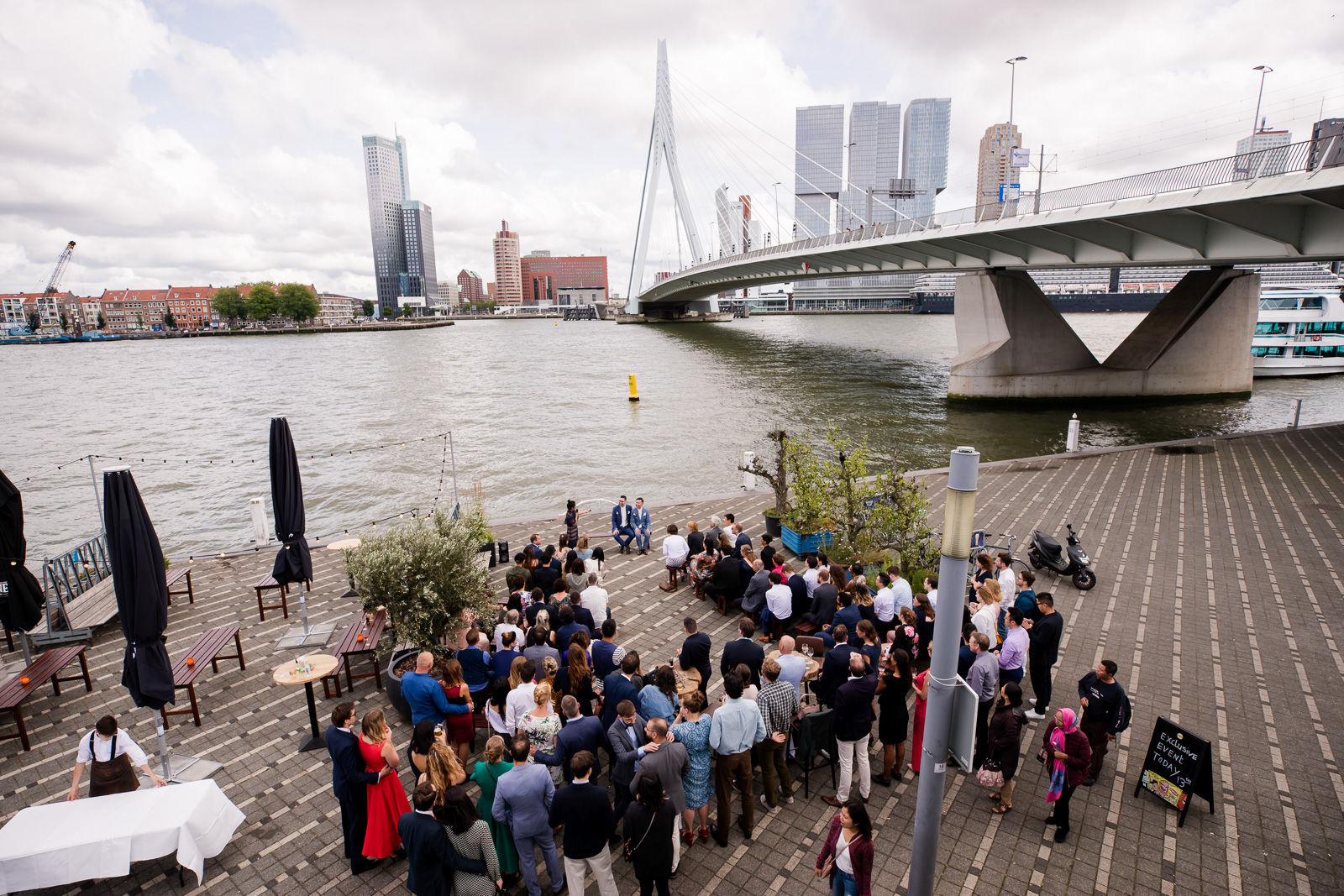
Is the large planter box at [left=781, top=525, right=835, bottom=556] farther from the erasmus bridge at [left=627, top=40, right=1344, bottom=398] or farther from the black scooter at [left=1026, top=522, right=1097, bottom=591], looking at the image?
the erasmus bridge at [left=627, top=40, right=1344, bottom=398]

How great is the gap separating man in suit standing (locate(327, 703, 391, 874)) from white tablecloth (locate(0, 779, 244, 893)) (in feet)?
3.32

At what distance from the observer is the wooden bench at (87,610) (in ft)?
28.0

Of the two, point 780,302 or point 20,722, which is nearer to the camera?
point 20,722

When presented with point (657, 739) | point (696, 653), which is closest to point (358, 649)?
point (696, 653)

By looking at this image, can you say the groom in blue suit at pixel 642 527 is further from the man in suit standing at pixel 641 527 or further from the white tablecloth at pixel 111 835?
the white tablecloth at pixel 111 835

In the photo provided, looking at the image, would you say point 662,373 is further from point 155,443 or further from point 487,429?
point 155,443

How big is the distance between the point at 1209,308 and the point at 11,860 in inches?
1567

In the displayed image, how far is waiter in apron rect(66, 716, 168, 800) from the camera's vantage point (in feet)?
16.4

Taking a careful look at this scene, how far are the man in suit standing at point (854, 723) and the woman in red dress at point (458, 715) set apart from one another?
3246 mm

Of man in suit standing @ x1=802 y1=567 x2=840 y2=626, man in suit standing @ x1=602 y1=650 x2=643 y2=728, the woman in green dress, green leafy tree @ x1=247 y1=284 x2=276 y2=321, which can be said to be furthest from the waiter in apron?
green leafy tree @ x1=247 y1=284 x2=276 y2=321

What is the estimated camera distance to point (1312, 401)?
31328 mm

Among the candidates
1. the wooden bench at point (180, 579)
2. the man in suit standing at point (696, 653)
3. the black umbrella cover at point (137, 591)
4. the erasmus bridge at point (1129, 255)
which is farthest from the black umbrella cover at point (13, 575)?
the erasmus bridge at point (1129, 255)

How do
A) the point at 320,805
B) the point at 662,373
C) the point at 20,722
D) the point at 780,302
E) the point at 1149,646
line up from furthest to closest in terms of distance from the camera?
the point at 780,302 → the point at 662,373 → the point at 1149,646 → the point at 20,722 → the point at 320,805

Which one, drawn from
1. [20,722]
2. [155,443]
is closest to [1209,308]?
[20,722]
